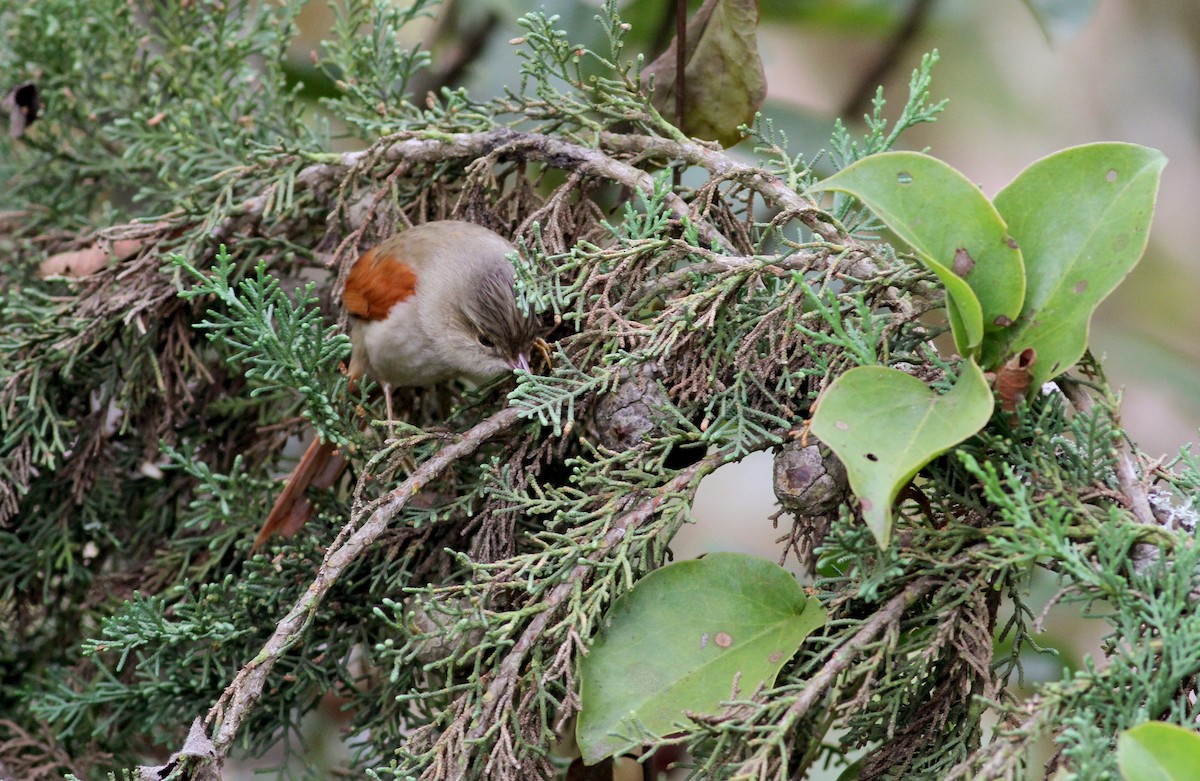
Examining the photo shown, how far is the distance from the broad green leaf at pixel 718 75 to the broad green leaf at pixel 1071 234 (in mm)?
935

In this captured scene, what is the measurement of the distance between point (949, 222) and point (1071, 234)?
0.64 ft

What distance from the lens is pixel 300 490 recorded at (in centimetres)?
240

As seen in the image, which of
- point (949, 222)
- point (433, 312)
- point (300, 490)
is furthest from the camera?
point (433, 312)

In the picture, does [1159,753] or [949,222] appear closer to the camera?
[1159,753]

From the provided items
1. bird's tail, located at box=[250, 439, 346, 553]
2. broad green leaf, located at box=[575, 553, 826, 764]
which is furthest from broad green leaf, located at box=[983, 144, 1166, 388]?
bird's tail, located at box=[250, 439, 346, 553]

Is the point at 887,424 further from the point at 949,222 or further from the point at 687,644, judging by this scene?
the point at 687,644

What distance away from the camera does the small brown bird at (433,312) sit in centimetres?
260

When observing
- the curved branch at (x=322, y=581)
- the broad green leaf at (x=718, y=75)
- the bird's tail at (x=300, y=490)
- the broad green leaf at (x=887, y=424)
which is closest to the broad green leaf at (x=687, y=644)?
the broad green leaf at (x=887, y=424)

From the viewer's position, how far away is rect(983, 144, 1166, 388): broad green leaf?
1571 millimetres

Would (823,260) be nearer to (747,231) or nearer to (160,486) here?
(747,231)

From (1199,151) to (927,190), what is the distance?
6.83 m

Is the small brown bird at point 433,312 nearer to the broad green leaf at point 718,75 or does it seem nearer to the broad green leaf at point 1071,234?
the broad green leaf at point 718,75

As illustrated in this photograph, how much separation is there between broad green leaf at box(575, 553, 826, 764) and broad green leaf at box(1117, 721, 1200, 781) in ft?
1.70

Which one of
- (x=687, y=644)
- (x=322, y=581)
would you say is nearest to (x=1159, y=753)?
(x=687, y=644)
